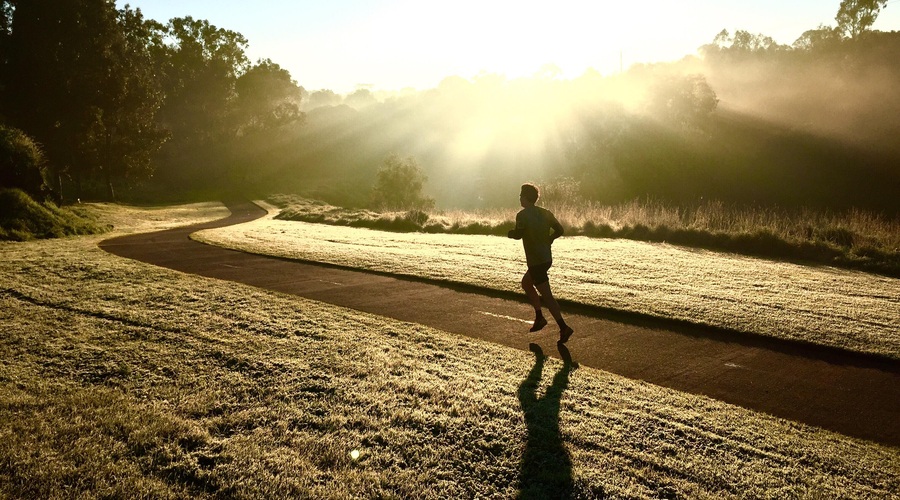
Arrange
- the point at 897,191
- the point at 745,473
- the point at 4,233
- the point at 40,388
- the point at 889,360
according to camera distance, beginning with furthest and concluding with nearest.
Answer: the point at 897,191, the point at 4,233, the point at 889,360, the point at 40,388, the point at 745,473

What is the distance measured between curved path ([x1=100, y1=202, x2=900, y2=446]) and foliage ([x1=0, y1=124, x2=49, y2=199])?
44.8 feet

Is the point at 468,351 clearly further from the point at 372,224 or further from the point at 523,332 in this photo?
the point at 372,224

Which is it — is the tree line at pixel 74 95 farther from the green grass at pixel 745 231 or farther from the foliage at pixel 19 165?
the green grass at pixel 745 231

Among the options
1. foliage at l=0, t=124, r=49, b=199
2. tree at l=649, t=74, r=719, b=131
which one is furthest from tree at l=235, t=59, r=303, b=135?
foliage at l=0, t=124, r=49, b=199

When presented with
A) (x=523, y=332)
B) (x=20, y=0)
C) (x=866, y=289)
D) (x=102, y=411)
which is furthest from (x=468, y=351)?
(x=20, y=0)

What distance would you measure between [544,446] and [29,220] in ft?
68.0

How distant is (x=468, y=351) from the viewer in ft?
22.6

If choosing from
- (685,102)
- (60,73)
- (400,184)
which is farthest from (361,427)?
(685,102)

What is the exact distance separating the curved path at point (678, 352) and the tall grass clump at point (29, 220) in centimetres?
1047

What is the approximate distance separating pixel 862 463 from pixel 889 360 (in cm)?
344

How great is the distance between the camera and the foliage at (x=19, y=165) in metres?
19.5

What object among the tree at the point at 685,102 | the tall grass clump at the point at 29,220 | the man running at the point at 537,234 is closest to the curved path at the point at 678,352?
the man running at the point at 537,234

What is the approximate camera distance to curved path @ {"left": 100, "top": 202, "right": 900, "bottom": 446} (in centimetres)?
548

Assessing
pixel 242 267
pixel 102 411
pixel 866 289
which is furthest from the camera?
pixel 242 267
